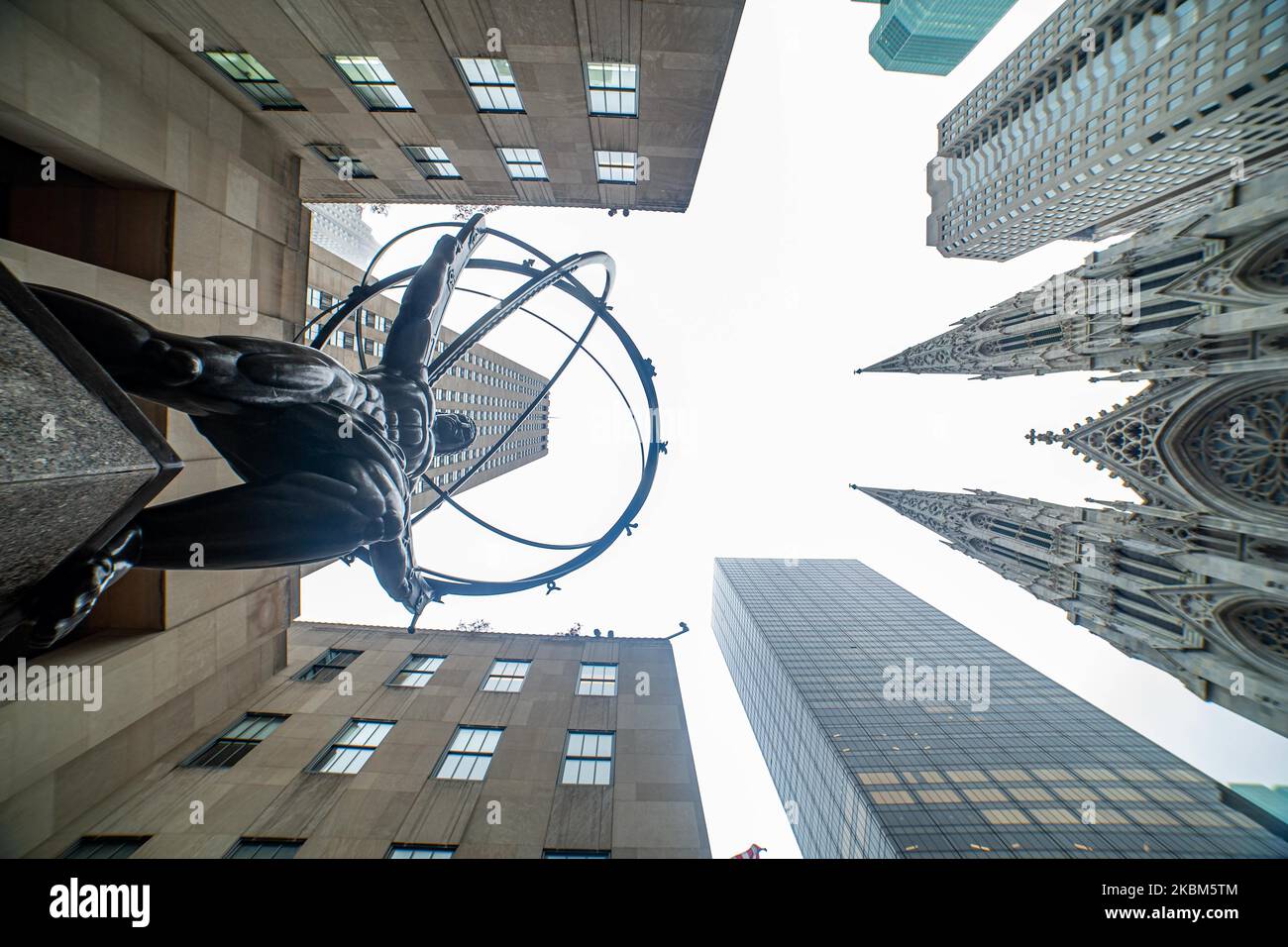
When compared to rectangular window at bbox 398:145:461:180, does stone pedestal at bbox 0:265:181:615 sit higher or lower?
lower

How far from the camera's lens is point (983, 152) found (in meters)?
87.4

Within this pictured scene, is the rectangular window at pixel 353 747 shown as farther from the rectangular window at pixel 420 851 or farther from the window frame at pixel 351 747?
the rectangular window at pixel 420 851

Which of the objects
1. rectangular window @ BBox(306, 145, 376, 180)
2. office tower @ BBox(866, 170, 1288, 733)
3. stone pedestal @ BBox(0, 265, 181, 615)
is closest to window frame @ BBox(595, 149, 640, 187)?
rectangular window @ BBox(306, 145, 376, 180)

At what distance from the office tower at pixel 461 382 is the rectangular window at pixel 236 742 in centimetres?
872

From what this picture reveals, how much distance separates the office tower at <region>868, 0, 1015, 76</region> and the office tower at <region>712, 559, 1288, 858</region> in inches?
5093

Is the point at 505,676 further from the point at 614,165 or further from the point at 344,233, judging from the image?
the point at 344,233

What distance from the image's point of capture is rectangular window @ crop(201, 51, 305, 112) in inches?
442

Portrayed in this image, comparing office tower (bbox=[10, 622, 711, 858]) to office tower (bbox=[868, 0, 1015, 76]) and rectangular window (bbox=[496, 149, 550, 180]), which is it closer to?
rectangular window (bbox=[496, 149, 550, 180])

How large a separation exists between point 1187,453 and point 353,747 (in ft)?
139

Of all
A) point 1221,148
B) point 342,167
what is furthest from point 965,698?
point 342,167

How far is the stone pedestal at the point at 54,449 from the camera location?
3.48 metres
